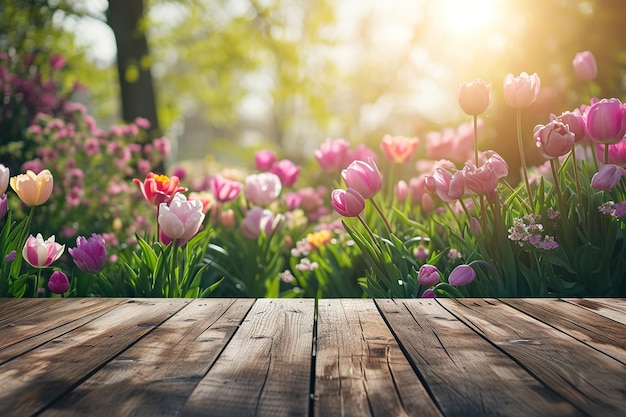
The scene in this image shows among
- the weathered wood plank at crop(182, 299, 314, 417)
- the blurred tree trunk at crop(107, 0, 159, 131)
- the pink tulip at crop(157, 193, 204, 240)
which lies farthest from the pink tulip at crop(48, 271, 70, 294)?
the blurred tree trunk at crop(107, 0, 159, 131)

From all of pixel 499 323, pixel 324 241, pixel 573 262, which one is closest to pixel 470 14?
pixel 324 241

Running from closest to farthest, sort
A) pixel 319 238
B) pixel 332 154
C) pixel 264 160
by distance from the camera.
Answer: pixel 319 238 → pixel 332 154 → pixel 264 160

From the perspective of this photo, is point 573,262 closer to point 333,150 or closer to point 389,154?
point 389,154

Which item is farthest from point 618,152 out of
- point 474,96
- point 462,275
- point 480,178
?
point 462,275

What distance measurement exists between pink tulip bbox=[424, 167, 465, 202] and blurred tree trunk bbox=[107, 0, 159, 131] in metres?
6.06

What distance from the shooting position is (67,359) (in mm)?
1669

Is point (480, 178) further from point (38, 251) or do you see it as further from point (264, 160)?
point (264, 160)

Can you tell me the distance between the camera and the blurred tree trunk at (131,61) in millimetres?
8266

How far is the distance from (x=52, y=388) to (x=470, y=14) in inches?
247

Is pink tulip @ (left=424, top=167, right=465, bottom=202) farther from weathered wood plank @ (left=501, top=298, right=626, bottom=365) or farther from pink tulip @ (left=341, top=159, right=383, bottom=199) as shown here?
weathered wood plank @ (left=501, top=298, right=626, bottom=365)

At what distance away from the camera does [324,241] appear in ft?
11.7

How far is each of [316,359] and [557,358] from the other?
22.5 inches

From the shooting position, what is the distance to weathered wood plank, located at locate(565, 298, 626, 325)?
218cm

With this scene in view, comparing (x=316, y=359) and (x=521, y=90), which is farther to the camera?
(x=521, y=90)
